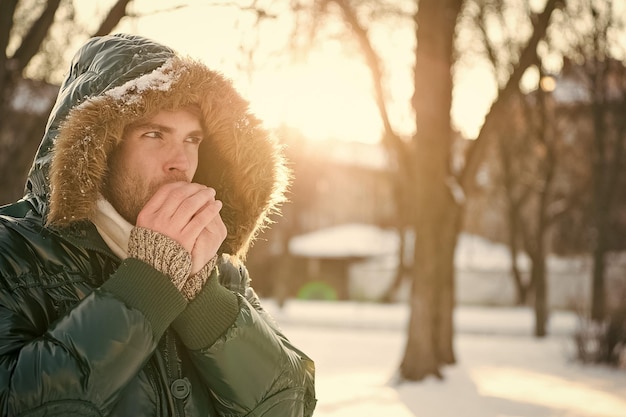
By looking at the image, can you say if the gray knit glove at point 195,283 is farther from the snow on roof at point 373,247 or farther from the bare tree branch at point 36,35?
the snow on roof at point 373,247

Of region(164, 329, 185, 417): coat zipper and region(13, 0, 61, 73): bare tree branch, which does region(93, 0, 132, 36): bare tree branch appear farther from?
region(164, 329, 185, 417): coat zipper

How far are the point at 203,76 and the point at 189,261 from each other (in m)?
0.74

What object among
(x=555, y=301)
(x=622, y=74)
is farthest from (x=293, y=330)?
(x=555, y=301)

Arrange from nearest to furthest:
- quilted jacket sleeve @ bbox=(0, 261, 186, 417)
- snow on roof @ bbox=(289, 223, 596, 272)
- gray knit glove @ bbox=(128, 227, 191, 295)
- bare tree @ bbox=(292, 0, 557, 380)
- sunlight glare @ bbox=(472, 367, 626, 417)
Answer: quilted jacket sleeve @ bbox=(0, 261, 186, 417) < gray knit glove @ bbox=(128, 227, 191, 295) < sunlight glare @ bbox=(472, 367, 626, 417) < bare tree @ bbox=(292, 0, 557, 380) < snow on roof @ bbox=(289, 223, 596, 272)

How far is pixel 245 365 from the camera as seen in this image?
1.88m

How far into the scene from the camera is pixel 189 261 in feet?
5.86

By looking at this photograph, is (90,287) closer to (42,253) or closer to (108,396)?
(42,253)

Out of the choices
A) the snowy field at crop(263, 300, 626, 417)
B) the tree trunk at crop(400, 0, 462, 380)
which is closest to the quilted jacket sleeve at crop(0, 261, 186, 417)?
the snowy field at crop(263, 300, 626, 417)

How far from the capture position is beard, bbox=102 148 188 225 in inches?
78.0

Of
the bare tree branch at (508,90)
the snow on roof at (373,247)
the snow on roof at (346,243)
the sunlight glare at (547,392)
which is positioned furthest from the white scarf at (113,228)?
the snow on roof at (346,243)

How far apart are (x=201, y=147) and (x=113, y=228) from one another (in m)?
0.71

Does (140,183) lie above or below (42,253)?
above

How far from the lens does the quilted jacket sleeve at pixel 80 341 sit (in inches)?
59.8

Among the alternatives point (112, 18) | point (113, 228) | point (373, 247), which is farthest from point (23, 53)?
point (373, 247)
